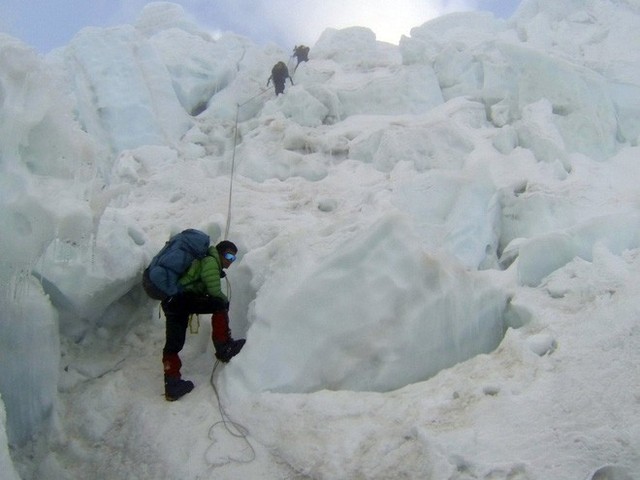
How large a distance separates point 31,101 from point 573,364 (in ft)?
12.3

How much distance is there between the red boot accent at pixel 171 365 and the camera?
385 centimetres

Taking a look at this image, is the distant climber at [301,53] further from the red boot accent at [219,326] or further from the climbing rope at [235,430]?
the climbing rope at [235,430]

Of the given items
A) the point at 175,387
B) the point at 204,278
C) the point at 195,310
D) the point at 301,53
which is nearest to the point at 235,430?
the point at 175,387

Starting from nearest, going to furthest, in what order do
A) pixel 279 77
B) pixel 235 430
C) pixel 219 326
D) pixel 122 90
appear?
pixel 235 430, pixel 219 326, pixel 122 90, pixel 279 77

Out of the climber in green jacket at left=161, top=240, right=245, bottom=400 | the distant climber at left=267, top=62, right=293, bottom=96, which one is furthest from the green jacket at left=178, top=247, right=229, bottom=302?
the distant climber at left=267, top=62, right=293, bottom=96

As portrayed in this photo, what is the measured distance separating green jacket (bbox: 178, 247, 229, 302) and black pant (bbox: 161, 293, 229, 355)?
0.16 ft

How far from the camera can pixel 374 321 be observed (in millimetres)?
3877

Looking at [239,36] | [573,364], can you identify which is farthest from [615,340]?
[239,36]

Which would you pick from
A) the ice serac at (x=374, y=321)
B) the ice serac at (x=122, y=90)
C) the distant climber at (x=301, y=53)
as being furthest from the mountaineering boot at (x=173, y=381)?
the distant climber at (x=301, y=53)

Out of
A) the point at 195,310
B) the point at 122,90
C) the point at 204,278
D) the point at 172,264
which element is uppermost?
the point at 172,264

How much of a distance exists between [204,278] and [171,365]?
653 mm

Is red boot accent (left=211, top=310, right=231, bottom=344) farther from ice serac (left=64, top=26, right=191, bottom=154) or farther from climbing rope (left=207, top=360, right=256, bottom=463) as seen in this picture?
ice serac (left=64, top=26, right=191, bottom=154)

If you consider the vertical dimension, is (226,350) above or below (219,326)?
below

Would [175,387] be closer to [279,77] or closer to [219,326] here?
[219,326]
